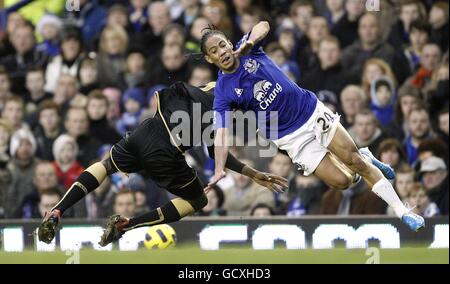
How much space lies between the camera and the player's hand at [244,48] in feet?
44.3

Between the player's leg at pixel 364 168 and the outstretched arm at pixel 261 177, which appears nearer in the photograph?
the player's leg at pixel 364 168

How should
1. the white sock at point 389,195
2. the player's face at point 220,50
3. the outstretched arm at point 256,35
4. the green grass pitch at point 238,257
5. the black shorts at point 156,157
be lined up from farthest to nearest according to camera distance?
1. the green grass pitch at point 238,257
2. the black shorts at point 156,157
3. the white sock at point 389,195
4. the player's face at point 220,50
5. the outstretched arm at point 256,35

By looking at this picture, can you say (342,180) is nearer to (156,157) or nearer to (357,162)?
(357,162)

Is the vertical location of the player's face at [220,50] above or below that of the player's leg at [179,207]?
above

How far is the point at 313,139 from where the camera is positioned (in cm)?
1431

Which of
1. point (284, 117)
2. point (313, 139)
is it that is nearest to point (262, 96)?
point (284, 117)

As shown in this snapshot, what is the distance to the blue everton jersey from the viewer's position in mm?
13938

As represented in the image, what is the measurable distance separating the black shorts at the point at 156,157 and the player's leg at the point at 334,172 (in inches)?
54.2

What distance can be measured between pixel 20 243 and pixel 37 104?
4134 millimetres

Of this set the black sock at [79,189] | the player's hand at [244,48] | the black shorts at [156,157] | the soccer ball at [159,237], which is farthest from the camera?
the soccer ball at [159,237]

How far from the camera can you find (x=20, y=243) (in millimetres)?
16062

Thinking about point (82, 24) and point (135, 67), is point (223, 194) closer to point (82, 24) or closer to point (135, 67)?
point (135, 67)

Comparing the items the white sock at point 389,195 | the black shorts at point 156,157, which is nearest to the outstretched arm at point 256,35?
the black shorts at point 156,157

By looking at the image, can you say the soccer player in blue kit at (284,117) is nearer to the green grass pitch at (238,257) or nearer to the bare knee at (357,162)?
the bare knee at (357,162)
